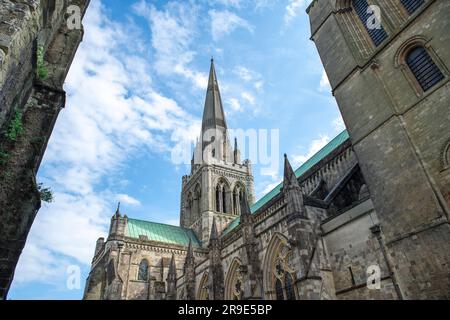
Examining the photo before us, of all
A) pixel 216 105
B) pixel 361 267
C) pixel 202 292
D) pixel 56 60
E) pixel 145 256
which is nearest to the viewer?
pixel 56 60

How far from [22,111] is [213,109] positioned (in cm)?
4235

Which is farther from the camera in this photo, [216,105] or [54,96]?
[216,105]

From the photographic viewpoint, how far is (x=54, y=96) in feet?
22.0

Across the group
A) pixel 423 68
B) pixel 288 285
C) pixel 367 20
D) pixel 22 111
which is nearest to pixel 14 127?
pixel 22 111

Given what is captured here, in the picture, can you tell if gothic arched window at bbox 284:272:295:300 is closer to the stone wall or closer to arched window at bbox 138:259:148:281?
the stone wall

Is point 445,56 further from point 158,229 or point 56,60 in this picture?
point 158,229

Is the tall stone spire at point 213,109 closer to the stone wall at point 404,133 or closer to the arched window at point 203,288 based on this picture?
the arched window at point 203,288

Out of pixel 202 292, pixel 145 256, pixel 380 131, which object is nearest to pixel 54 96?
pixel 380 131

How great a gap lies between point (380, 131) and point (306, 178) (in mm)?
10545

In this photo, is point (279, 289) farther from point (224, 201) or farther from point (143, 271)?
point (224, 201)

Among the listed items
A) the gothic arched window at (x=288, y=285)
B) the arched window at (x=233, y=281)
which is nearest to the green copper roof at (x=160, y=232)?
the arched window at (x=233, y=281)

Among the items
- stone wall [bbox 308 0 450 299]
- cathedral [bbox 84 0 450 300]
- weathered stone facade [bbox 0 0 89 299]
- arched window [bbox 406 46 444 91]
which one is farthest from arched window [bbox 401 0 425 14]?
weathered stone facade [bbox 0 0 89 299]

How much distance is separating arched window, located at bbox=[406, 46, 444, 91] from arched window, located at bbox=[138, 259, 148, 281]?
29.3 meters

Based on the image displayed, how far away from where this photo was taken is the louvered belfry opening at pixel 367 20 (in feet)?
38.8
